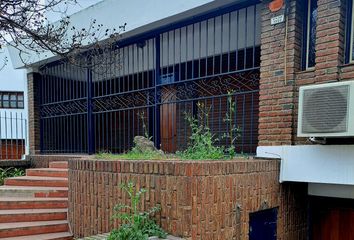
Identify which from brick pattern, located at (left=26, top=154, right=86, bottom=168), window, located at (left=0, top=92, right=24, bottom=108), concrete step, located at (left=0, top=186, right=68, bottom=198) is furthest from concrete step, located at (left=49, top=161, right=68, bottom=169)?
window, located at (left=0, top=92, right=24, bottom=108)

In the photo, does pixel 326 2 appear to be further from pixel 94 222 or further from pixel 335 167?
pixel 94 222

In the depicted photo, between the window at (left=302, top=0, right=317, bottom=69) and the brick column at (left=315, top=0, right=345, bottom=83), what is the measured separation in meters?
0.23

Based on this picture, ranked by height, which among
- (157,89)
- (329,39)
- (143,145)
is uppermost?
(329,39)

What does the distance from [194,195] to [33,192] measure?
3.76 meters

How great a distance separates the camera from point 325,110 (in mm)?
3188

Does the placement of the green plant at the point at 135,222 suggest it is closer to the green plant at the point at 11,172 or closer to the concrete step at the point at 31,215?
the concrete step at the point at 31,215

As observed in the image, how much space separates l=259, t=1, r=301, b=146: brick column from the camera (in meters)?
4.01

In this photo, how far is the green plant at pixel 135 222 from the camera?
2957 mm

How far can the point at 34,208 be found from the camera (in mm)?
5145

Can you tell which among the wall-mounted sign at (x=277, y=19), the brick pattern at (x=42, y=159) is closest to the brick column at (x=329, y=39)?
the wall-mounted sign at (x=277, y=19)

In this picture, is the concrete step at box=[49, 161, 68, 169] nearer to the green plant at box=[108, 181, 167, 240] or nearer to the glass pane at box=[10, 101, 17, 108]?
the green plant at box=[108, 181, 167, 240]

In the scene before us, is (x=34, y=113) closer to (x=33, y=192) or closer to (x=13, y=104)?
(x=33, y=192)

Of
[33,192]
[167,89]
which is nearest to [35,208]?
[33,192]

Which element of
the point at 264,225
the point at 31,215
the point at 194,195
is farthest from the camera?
the point at 31,215
